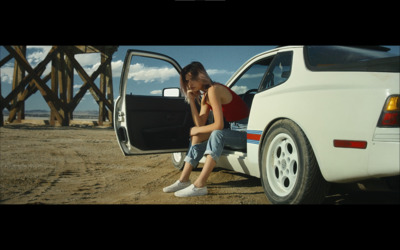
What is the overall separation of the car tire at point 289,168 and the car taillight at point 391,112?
50 cm

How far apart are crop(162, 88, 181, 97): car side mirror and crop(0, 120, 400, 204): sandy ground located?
1010 millimetres

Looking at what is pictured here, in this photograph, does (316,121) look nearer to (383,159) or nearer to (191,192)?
(383,159)

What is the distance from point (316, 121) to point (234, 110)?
1283 millimetres

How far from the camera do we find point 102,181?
3840mm

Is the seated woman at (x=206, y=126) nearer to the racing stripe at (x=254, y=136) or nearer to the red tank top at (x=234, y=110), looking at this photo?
the red tank top at (x=234, y=110)

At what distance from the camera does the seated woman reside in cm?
309

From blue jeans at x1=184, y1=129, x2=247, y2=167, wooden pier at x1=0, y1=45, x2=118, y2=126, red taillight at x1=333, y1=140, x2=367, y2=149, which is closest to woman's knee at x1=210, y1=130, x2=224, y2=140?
blue jeans at x1=184, y1=129, x2=247, y2=167

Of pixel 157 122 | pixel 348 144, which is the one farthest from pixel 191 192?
pixel 348 144

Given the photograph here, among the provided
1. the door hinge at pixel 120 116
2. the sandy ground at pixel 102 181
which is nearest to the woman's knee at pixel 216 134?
the sandy ground at pixel 102 181

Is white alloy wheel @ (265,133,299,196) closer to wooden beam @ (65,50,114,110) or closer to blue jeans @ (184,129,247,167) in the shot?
blue jeans @ (184,129,247,167)
